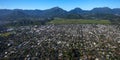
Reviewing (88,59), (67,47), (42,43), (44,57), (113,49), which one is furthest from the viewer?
(42,43)

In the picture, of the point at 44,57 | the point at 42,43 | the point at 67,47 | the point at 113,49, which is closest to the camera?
the point at 44,57

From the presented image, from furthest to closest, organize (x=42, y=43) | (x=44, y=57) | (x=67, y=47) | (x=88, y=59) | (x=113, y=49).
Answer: (x=42, y=43)
(x=67, y=47)
(x=113, y=49)
(x=44, y=57)
(x=88, y=59)

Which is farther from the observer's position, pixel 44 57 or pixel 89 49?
pixel 89 49

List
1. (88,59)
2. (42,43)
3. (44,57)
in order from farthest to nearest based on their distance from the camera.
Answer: (42,43) < (44,57) < (88,59)

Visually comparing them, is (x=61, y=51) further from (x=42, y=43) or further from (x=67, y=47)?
(x=42, y=43)

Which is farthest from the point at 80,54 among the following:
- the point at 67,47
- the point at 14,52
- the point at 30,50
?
the point at 14,52

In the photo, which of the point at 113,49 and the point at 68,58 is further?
the point at 113,49

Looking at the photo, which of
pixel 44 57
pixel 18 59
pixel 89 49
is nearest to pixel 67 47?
pixel 89 49

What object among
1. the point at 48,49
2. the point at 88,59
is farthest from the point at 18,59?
the point at 88,59

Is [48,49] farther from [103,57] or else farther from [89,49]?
[103,57]
